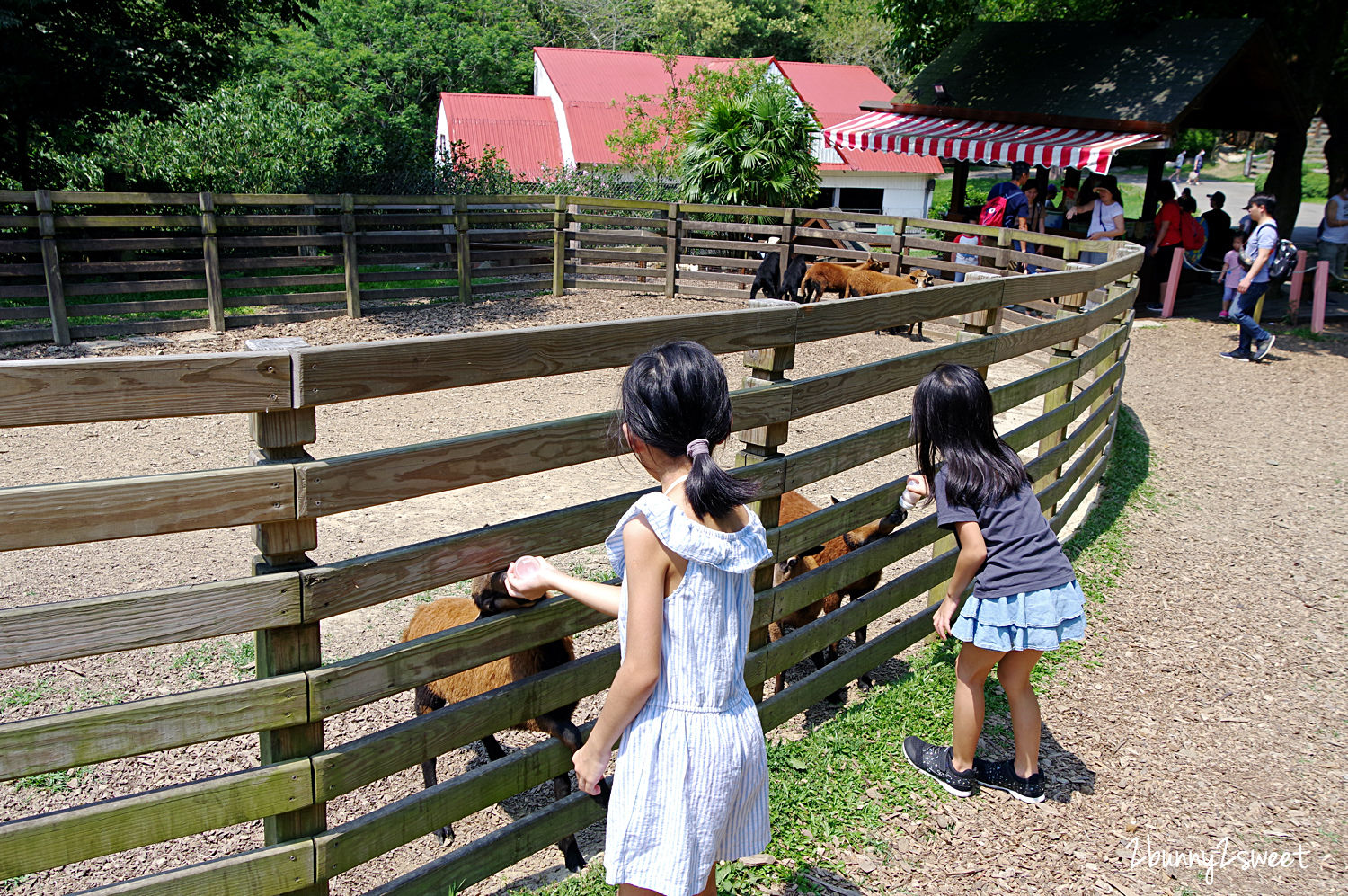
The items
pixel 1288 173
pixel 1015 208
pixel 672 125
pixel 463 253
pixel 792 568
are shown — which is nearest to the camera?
pixel 792 568

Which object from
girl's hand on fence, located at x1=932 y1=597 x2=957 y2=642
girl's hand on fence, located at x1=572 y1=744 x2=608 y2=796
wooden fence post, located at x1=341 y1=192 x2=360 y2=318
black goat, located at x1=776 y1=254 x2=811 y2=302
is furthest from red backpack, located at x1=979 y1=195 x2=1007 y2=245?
girl's hand on fence, located at x1=572 y1=744 x2=608 y2=796

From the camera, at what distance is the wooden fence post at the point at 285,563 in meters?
2.09

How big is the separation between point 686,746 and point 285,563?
37.0 inches

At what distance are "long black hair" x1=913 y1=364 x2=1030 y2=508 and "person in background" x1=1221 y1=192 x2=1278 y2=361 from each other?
33.9 ft

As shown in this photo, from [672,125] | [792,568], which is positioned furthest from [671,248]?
[792,568]

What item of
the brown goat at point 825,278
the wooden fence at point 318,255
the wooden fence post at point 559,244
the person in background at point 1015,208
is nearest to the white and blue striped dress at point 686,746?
the wooden fence at point 318,255

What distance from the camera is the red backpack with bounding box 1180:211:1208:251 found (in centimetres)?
1603

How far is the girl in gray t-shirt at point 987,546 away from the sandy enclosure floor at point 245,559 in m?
0.94

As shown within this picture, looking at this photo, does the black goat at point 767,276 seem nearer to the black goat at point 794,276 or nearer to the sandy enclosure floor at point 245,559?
the black goat at point 794,276

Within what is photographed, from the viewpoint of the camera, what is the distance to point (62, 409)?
1836mm

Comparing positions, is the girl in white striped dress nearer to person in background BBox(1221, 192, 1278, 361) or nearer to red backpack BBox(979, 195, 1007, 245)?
person in background BBox(1221, 192, 1278, 361)

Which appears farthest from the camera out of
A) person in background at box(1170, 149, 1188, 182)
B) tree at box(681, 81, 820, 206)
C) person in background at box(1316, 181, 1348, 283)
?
person in background at box(1170, 149, 1188, 182)

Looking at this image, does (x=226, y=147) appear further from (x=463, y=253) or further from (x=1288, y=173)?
(x=1288, y=173)

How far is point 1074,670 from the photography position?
176 inches
